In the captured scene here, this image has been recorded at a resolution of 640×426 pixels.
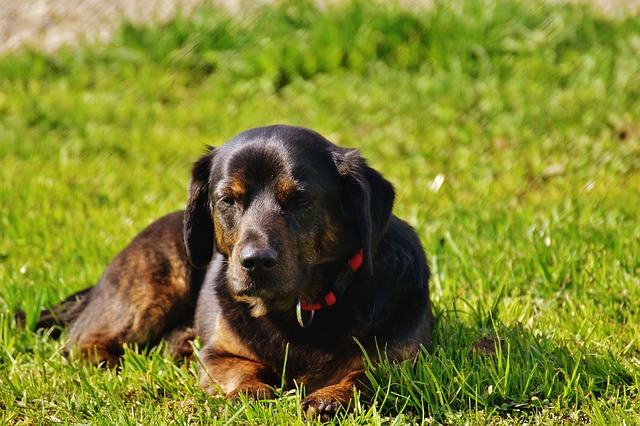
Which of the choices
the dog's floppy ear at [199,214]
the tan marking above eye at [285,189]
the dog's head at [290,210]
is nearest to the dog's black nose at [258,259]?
the dog's head at [290,210]

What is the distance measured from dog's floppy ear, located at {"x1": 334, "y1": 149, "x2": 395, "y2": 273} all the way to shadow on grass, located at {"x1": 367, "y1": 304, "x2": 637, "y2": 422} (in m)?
0.50

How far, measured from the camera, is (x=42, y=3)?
10164 mm

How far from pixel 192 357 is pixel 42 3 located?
6561mm

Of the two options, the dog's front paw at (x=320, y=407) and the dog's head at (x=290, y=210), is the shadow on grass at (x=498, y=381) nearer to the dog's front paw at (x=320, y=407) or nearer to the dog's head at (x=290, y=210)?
the dog's front paw at (x=320, y=407)

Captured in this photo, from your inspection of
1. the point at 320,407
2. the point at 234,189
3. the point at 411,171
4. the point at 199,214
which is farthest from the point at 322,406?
the point at 411,171

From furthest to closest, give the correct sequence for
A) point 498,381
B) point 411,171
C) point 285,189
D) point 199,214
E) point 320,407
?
point 411,171, point 199,214, point 285,189, point 498,381, point 320,407

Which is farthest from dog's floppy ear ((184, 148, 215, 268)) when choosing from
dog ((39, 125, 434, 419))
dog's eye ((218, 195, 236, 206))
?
dog's eye ((218, 195, 236, 206))

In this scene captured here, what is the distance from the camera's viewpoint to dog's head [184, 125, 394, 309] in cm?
396

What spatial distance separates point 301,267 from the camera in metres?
4.07

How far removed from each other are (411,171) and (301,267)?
140 inches

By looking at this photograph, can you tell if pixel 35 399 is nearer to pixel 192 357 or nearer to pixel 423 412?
pixel 192 357

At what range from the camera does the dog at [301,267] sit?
4016 millimetres

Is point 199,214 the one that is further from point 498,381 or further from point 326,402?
point 498,381

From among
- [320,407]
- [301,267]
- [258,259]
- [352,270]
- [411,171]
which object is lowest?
[411,171]
